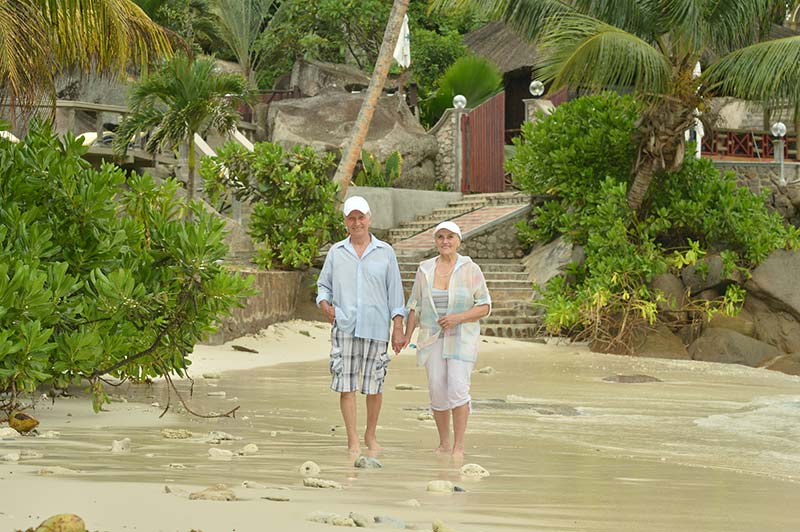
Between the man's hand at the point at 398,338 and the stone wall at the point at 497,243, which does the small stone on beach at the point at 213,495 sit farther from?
the stone wall at the point at 497,243

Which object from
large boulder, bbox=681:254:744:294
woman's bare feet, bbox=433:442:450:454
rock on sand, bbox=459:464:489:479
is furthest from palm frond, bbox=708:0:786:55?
rock on sand, bbox=459:464:489:479

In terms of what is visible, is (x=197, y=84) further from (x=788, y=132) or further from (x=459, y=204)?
(x=788, y=132)

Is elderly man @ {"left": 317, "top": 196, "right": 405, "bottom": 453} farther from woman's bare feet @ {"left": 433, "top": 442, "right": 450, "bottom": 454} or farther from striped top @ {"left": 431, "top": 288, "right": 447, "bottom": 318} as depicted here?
woman's bare feet @ {"left": 433, "top": 442, "right": 450, "bottom": 454}

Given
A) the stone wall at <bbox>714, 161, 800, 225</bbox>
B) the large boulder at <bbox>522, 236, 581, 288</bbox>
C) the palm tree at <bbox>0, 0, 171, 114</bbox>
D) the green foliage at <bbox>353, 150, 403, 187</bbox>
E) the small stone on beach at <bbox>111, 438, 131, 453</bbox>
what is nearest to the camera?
the small stone on beach at <bbox>111, 438, 131, 453</bbox>

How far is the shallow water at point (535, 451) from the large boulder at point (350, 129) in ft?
38.5

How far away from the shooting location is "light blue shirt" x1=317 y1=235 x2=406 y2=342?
699 centimetres

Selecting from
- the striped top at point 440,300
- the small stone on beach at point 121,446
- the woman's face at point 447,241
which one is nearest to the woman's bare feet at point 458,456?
Result: the striped top at point 440,300

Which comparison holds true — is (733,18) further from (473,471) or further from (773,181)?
(473,471)

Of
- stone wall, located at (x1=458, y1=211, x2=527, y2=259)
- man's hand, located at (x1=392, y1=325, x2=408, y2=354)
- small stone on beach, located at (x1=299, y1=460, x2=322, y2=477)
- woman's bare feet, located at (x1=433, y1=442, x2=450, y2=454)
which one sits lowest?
woman's bare feet, located at (x1=433, y1=442, x2=450, y2=454)

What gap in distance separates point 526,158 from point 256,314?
20.0 ft

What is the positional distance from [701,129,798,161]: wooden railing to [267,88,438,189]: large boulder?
17.6 feet

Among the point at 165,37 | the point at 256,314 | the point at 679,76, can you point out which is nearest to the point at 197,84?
the point at 256,314

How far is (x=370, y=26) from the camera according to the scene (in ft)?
92.4

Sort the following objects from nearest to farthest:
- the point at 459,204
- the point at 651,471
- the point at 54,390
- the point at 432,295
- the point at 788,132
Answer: the point at 651,471 < the point at 432,295 < the point at 54,390 < the point at 459,204 < the point at 788,132
